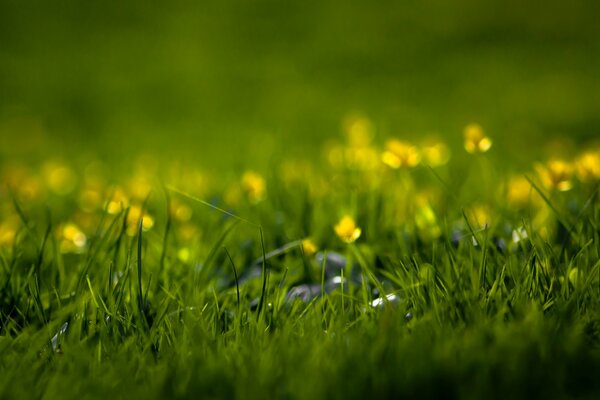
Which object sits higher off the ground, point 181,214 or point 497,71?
point 497,71

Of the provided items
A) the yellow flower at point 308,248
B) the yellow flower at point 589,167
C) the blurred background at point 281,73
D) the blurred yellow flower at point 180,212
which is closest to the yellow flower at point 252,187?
the blurred yellow flower at point 180,212

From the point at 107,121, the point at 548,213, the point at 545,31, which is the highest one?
the point at 545,31

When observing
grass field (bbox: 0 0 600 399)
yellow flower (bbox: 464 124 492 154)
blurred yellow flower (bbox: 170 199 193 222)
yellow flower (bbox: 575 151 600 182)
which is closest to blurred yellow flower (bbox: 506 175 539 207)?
grass field (bbox: 0 0 600 399)

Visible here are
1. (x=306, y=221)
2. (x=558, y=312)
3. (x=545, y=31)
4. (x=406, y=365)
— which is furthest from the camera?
(x=545, y=31)

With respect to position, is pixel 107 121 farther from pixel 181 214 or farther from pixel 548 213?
pixel 548 213

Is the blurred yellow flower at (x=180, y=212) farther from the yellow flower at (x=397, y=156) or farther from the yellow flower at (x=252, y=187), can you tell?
the yellow flower at (x=397, y=156)

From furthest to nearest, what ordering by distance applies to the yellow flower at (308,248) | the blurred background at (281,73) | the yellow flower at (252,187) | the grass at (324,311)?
the blurred background at (281,73)
the yellow flower at (252,187)
the yellow flower at (308,248)
the grass at (324,311)

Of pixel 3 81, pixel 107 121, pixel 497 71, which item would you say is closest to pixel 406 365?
pixel 107 121

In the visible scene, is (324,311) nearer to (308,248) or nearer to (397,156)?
(308,248)
